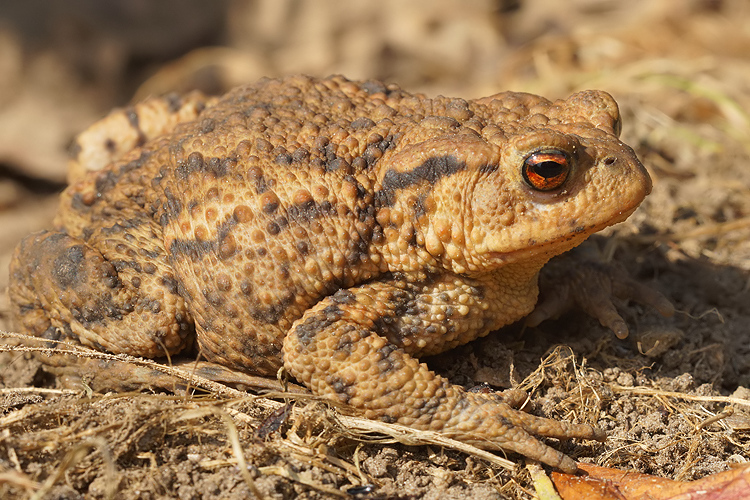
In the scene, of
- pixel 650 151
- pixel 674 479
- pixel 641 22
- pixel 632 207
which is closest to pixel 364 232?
pixel 632 207

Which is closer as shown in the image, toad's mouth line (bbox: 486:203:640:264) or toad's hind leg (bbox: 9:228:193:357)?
toad's mouth line (bbox: 486:203:640:264)

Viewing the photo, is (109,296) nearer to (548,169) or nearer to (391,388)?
(391,388)

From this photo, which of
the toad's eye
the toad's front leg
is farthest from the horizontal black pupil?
the toad's front leg

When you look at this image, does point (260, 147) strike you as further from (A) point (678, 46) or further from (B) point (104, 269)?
(A) point (678, 46)

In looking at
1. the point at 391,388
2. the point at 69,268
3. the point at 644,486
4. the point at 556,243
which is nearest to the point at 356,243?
the point at 391,388

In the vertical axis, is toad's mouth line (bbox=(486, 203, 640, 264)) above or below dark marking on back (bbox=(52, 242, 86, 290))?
below

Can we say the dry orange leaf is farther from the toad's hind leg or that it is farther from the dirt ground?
the toad's hind leg
